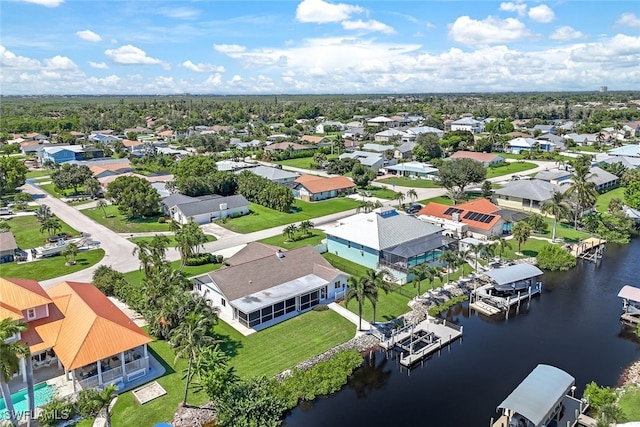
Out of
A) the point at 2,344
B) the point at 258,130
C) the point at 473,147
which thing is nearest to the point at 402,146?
the point at 473,147

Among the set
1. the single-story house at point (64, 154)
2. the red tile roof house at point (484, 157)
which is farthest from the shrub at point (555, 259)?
the single-story house at point (64, 154)

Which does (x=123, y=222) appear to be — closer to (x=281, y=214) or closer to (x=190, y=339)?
(x=281, y=214)

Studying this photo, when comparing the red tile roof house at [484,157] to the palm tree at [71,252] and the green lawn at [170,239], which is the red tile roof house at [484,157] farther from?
the palm tree at [71,252]

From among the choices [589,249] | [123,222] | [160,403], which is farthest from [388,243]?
[123,222]

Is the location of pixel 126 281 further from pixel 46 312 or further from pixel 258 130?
pixel 258 130

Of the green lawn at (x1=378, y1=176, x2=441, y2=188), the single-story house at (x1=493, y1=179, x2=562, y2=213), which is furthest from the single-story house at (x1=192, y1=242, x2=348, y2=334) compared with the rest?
the green lawn at (x1=378, y1=176, x2=441, y2=188)

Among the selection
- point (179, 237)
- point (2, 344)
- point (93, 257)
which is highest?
point (2, 344)
